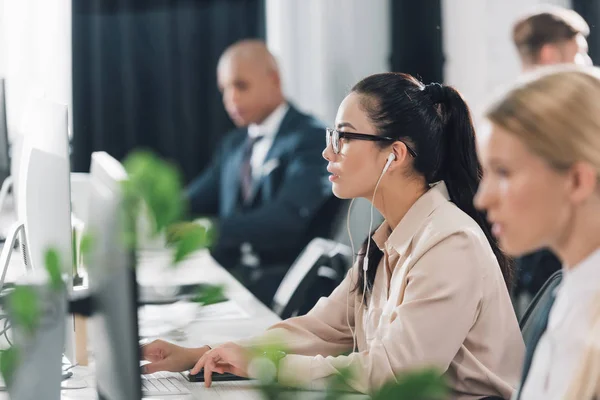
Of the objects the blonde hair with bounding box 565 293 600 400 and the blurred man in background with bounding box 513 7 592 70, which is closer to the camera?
the blonde hair with bounding box 565 293 600 400

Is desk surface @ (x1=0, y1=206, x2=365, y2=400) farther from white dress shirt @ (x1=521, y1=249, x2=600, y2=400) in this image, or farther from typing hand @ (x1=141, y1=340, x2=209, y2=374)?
white dress shirt @ (x1=521, y1=249, x2=600, y2=400)

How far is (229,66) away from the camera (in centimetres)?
455

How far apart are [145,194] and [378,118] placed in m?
1.01

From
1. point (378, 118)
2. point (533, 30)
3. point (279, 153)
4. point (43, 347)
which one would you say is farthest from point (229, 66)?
point (43, 347)

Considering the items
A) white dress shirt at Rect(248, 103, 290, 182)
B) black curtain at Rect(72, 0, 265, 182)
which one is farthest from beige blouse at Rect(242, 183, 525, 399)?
black curtain at Rect(72, 0, 265, 182)

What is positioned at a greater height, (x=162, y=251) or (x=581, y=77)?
(x=581, y=77)

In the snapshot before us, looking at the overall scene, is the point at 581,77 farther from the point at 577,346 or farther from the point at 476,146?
the point at 476,146

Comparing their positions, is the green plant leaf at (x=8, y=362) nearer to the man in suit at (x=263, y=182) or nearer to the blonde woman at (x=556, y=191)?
the blonde woman at (x=556, y=191)

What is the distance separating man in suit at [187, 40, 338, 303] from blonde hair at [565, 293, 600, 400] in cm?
251

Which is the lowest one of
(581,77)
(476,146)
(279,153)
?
(279,153)

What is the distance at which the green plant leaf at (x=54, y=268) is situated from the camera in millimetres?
1107

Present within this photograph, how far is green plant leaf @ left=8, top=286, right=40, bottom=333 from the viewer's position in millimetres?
1134

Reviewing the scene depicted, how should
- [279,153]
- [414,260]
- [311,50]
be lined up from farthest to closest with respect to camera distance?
[311,50]
[279,153]
[414,260]

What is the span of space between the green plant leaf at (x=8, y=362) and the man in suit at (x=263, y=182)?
2420 millimetres
